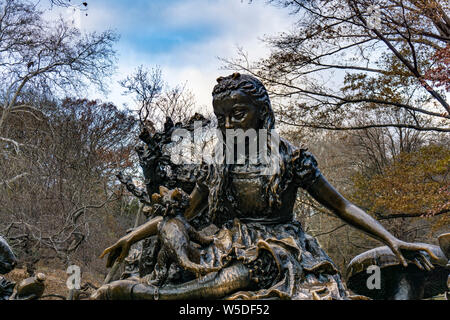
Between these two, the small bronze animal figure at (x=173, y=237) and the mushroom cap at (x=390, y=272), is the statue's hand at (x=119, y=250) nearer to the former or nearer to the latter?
the small bronze animal figure at (x=173, y=237)

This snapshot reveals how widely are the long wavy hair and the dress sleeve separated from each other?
51 mm

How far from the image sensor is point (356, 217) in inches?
109

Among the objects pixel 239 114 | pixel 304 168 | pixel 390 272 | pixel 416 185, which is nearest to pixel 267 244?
pixel 304 168

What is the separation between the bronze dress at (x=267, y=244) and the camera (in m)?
2.30

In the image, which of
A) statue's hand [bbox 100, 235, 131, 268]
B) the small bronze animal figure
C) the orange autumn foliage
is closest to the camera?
the small bronze animal figure

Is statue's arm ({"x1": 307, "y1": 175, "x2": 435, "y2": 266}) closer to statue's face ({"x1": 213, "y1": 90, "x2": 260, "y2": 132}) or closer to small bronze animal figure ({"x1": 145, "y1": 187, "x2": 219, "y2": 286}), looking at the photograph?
statue's face ({"x1": 213, "y1": 90, "x2": 260, "y2": 132})

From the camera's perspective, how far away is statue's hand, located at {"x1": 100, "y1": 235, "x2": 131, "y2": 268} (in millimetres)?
2811

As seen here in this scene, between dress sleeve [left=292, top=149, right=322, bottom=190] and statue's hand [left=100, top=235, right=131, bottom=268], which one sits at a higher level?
dress sleeve [left=292, top=149, right=322, bottom=190]

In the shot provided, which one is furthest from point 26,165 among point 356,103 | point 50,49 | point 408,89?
point 408,89

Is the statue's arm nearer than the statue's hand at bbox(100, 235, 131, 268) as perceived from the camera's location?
Yes

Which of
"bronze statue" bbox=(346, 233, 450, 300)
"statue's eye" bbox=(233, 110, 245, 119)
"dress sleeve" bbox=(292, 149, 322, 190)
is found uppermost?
"statue's eye" bbox=(233, 110, 245, 119)

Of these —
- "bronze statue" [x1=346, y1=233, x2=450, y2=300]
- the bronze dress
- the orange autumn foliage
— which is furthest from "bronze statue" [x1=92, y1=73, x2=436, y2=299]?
the orange autumn foliage

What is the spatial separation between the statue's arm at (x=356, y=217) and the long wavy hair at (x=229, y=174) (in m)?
0.22

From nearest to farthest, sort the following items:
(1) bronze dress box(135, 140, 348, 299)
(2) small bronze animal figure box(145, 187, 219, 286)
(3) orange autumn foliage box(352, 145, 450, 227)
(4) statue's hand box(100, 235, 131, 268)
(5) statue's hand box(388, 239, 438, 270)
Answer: (1) bronze dress box(135, 140, 348, 299) → (2) small bronze animal figure box(145, 187, 219, 286) → (5) statue's hand box(388, 239, 438, 270) → (4) statue's hand box(100, 235, 131, 268) → (3) orange autumn foliage box(352, 145, 450, 227)
